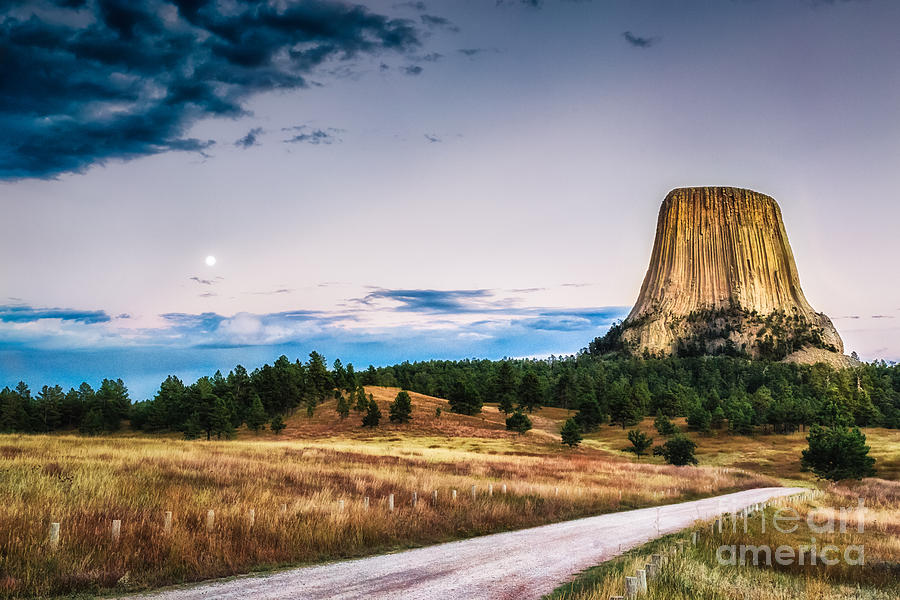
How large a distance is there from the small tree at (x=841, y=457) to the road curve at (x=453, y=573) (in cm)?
4486

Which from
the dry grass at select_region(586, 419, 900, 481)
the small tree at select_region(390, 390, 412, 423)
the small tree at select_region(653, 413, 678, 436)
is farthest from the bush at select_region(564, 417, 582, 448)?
the small tree at select_region(390, 390, 412, 423)

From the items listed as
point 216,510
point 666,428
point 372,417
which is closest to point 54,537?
point 216,510

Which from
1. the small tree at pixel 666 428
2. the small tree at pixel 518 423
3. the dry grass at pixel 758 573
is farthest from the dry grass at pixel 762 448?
the dry grass at pixel 758 573

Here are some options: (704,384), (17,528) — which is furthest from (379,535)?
(704,384)

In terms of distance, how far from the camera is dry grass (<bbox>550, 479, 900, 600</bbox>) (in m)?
10.4

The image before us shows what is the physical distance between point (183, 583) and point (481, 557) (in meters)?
6.45

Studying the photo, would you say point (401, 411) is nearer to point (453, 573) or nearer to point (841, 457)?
point (841, 457)

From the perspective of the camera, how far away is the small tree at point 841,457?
51.8 meters

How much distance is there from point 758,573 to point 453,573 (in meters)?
6.67

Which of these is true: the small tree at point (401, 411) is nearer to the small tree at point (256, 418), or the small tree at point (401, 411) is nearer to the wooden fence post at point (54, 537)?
the small tree at point (256, 418)

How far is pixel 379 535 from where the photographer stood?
604 inches

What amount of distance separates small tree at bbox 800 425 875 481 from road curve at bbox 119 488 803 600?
44857mm

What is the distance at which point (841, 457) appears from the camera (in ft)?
171

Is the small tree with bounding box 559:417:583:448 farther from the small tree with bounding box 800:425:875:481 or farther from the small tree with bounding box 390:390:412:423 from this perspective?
the small tree with bounding box 800:425:875:481
